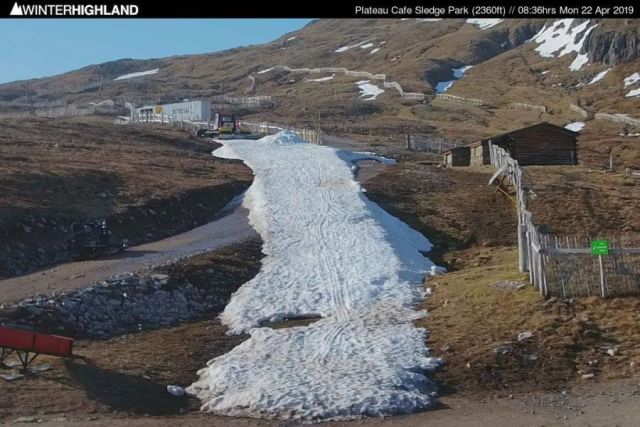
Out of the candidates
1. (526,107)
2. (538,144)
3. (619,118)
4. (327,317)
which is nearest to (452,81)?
(526,107)

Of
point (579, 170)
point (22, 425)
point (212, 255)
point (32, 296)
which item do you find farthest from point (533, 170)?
point (22, 425)

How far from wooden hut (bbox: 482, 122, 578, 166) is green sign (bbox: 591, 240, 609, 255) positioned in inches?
1180

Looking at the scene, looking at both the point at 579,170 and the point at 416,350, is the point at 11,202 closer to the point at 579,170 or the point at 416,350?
the point at 416,350

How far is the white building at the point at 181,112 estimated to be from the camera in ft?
294

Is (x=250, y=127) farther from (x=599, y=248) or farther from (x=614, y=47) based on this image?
(x=614, y=47)

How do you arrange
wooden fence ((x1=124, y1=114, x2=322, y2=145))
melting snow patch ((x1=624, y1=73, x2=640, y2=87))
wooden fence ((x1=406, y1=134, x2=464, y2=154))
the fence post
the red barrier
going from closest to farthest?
1. the red barrier
2. the fence post
3. wooden fence ((x1=406, y1=134, x2=464, y2=154))
4. wooden fence ((x1=124, y1=114, x2=322, y2=145))
5. melting snow patch ((x1=624, y1=73, x2=640, y2=87))

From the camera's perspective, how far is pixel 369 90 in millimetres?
134250

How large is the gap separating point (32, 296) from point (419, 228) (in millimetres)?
17046

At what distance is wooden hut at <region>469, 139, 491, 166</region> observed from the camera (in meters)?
48.1

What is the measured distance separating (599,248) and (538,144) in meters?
31.8

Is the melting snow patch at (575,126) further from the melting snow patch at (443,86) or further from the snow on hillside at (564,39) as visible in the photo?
the snow on hillside at (564,39)

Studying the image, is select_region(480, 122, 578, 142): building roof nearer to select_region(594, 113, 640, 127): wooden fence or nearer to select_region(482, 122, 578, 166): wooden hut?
select_region(482, 122, 578, 166): wooden hut

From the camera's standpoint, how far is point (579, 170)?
4359 centimetres

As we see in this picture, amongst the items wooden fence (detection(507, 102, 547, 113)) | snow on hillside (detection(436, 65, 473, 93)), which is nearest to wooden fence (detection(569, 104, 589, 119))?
wooden fence (detection(507, 102, 547, 113))
